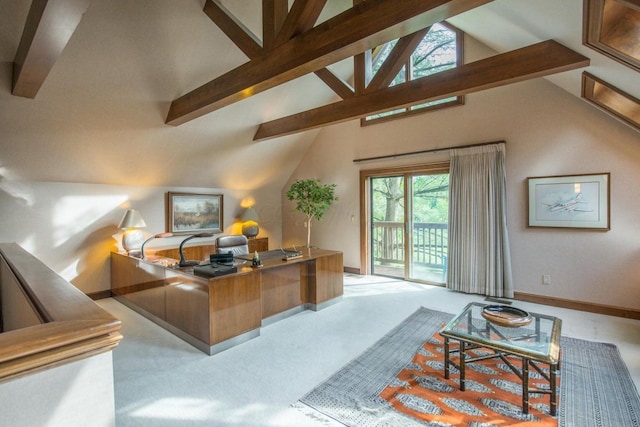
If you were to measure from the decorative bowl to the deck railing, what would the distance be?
2470 millimetres

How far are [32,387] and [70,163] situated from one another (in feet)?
14.0

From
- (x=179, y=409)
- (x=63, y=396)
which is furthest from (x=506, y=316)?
(x=63, y=396)

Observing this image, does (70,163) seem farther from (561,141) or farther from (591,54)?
(561,141)

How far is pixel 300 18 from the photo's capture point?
2242 mm

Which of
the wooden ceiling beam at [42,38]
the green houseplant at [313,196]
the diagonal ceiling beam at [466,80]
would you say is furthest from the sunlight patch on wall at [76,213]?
the diagonal ceiling beam at [466,80]

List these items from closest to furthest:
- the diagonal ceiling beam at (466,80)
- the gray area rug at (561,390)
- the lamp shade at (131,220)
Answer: the gray area rug at (561,390) → the diagonal ceiling beam at (466,80) → the lamp shade at (131,220)

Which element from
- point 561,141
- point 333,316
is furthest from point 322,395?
point 561,141

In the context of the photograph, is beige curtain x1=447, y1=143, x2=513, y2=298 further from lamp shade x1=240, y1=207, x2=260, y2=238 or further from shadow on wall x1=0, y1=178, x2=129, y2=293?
shadow on wall x1=0, y1=178, x2=129, y2=293

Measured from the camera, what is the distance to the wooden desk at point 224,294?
277 centimetres

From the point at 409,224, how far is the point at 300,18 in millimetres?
3734

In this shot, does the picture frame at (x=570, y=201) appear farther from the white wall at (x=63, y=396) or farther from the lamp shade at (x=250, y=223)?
the white wall at (x=63, y=396)

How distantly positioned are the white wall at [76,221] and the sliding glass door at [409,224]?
363 centimetres

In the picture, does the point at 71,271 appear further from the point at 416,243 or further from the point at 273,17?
the point at 416,243

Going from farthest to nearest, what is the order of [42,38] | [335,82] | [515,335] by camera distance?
[335,82] → [515,335] → [42,38]
